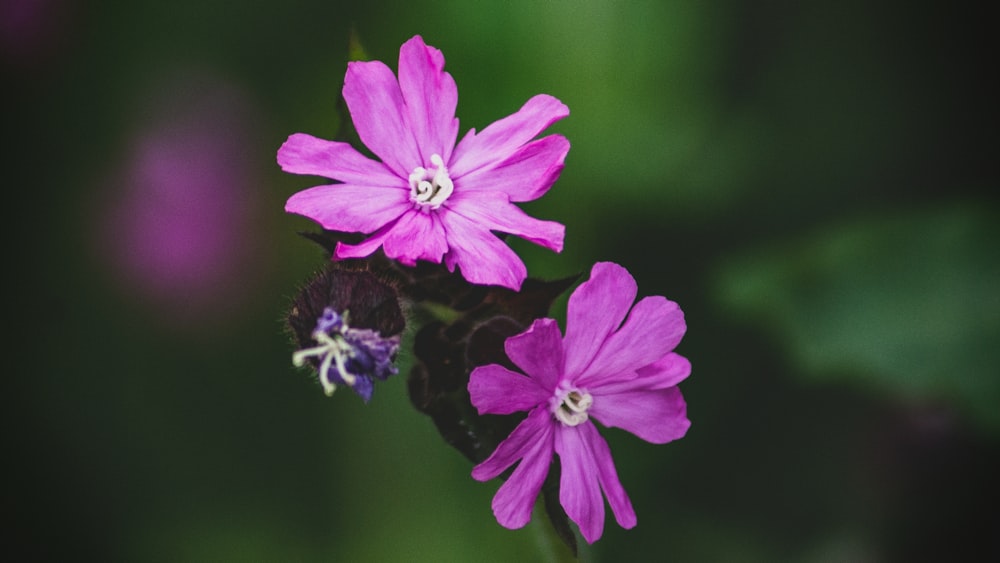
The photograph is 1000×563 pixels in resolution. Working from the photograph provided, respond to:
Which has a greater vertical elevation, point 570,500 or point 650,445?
point 650,445

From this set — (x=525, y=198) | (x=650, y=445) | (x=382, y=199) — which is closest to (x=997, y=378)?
(x=650, y=445)

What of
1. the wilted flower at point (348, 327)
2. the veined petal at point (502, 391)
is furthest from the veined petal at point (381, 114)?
the veined petal at point (502, 391)

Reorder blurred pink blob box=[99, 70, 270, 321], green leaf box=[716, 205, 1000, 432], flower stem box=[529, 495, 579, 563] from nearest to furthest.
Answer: flower stem box=[529, 495, 579, 563] < green leaf box=[716, 205, 1000, 432] < blurred pink blob box=[99, 70, 270, 321]

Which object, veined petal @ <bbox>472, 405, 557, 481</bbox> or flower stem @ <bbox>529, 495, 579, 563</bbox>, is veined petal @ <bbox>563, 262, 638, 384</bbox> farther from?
flower stem @ <bbox>529, 495, 579, 563</bbox>

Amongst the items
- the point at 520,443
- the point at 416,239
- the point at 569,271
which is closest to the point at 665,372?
the point at 520,443

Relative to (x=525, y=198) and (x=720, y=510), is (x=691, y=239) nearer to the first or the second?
(x=720, y=510)

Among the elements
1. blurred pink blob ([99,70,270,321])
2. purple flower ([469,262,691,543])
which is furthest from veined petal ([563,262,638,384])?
blurred pink blob ([99,70,270,321])

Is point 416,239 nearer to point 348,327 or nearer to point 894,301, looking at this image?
A: point 348,327
